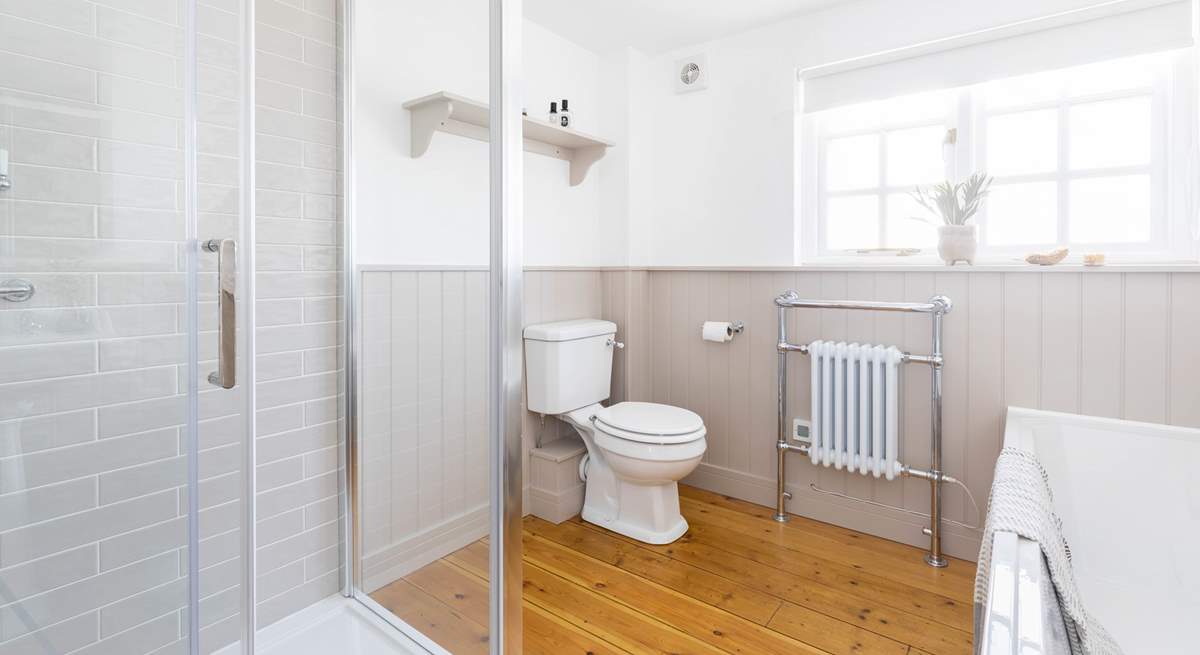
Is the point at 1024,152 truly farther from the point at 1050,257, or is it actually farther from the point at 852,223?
the point at 852,223

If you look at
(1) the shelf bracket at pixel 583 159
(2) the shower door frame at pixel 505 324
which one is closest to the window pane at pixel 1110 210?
(1) the shelf bracket at pixel 583 159

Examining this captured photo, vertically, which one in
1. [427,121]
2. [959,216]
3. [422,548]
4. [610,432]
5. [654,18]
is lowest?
[422,548]

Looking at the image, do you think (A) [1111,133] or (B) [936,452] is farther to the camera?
(B) [936,452]

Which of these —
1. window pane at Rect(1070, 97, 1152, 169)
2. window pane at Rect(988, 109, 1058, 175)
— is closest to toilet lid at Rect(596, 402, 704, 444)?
window pane at Rect(988, 109, 1058, 175)

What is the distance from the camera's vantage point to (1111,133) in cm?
201

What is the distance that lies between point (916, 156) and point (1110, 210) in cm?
65

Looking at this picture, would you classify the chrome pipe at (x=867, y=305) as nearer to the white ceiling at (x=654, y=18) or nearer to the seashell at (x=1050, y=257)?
the seashell at (x=1050, y=257)

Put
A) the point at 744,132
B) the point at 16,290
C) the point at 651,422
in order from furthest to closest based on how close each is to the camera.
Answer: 1. the point at 744,132
2. the point at 651,422
3. the point at 16,290

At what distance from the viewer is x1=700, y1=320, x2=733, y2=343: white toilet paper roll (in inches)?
104

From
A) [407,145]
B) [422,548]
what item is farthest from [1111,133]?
[422,548]

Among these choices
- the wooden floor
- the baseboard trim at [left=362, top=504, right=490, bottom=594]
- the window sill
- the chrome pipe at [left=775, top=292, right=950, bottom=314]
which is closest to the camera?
the baseboard trim at [left=362, top=504, right=490, bottom=594]

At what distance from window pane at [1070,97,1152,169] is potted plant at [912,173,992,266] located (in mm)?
289

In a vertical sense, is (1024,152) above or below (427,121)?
above

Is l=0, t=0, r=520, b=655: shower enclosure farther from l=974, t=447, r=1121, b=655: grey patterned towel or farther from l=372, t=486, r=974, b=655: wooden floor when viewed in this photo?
l=974, t=447, r=1121, b=655: grey patterned towel
